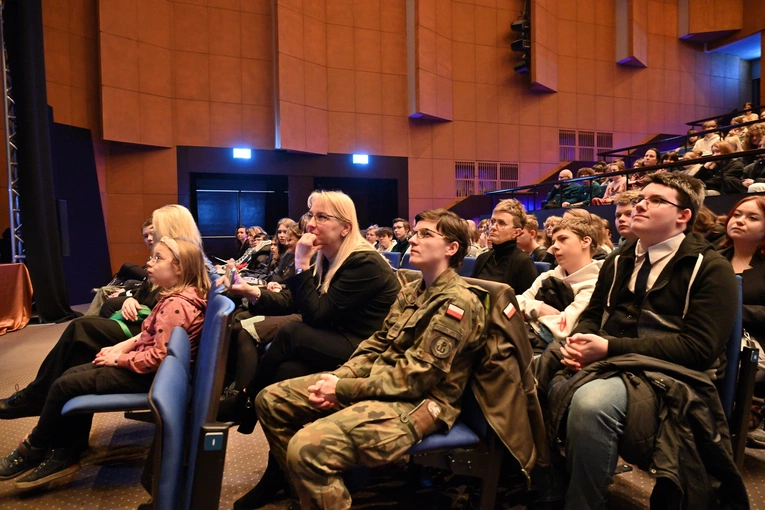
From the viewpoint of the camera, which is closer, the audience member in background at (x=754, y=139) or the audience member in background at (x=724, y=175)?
the audience member in background at (x=724, y=175)

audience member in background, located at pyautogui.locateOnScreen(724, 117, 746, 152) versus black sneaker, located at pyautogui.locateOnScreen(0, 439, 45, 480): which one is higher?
audience member in background, located at pyautogui.locateOnScreen(724, 117, 746, 152)

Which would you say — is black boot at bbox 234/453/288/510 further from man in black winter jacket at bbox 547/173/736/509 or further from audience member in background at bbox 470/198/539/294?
audience member in background at bbox 470/198/539/294

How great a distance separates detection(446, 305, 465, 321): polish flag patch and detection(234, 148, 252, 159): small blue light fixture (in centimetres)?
879

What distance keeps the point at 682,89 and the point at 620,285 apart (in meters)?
13.9

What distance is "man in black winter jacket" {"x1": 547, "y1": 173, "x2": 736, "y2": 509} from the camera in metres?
1.56

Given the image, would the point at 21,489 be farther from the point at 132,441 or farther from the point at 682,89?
the point at 682,89

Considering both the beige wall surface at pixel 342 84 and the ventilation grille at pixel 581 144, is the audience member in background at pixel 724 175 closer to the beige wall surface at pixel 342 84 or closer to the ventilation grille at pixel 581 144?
the beige wall surface at pixel 342 84

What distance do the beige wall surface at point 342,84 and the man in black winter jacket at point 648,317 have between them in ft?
27.5

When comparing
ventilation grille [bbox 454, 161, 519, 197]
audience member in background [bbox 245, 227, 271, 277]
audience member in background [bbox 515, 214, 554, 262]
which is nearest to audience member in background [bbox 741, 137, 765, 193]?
audience member in background [bbox 515, 214, 554, 262]

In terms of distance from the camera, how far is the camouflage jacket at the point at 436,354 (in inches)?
61.4

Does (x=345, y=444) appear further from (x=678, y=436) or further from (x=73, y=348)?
(x=73, y=348)

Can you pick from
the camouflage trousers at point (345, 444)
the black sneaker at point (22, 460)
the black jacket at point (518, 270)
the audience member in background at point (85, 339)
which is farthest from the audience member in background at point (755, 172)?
the black sneaker at point (22, 460)

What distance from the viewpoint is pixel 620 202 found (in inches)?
123

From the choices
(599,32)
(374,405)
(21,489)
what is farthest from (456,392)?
(599,32)
